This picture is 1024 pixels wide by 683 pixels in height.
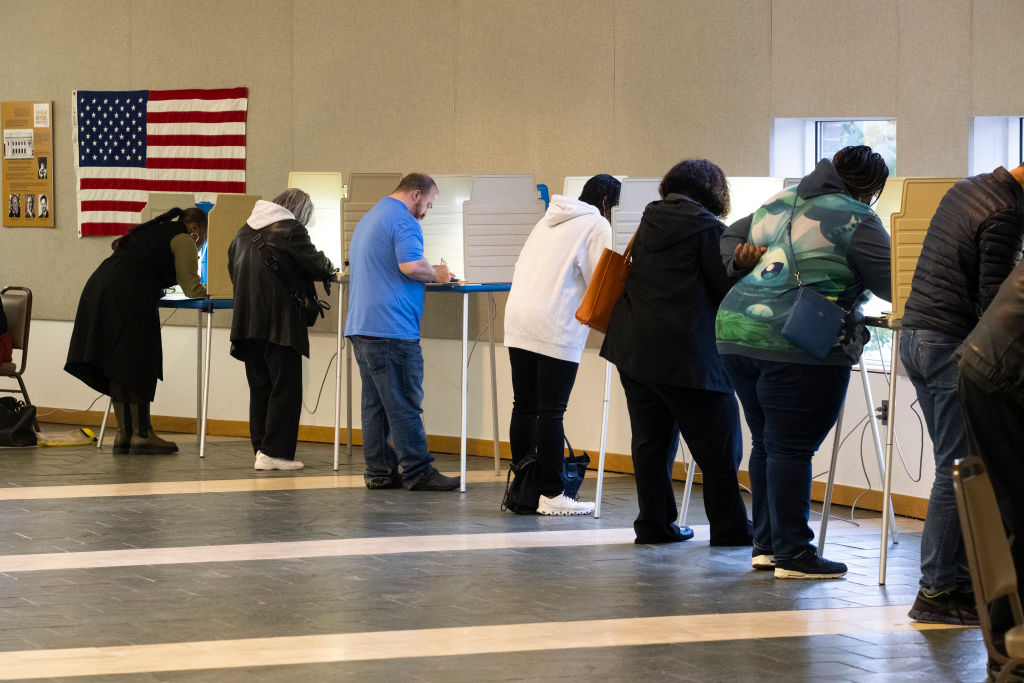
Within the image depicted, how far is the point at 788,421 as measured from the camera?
487 centimetres

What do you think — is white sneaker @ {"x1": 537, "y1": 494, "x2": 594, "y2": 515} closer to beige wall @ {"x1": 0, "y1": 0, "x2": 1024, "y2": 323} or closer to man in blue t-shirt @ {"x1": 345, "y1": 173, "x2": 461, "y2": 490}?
man in blue t-shirt @ {"x1": 345, "y1": 173, "x2": 461, "y2": 490}

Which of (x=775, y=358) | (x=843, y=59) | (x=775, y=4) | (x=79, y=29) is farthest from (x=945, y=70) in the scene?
(x=79, y=29)

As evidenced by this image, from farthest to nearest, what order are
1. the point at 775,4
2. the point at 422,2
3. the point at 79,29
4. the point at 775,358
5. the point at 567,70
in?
the point at 79,29, the point at 422,2, the point at 567,70, the point at 775,4, the point at 775,358

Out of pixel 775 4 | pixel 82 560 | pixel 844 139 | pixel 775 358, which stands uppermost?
pixel 775 4

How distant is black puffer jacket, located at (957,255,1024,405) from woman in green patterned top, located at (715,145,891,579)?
157cm

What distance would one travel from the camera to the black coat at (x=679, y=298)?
5.41 meters

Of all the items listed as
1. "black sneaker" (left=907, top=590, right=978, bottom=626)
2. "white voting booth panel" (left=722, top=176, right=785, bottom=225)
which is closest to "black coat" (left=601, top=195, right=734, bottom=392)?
"white voting booth panel" (left=722, top=176, right=785, bottom=225)

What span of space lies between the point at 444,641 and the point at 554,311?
2317 millimetres

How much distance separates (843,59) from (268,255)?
10.8ft

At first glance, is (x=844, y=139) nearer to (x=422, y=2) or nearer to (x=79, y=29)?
(x=422, y=2)

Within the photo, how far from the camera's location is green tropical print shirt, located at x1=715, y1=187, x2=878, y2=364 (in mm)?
4707

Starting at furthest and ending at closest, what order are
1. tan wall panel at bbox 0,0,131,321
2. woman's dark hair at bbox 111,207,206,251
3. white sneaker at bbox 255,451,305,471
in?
tan wall panel at bbox 0,0,131,321
woman's dark hair at bbox 111,207,206,251
white sneaker at bbox 255,451,305,471

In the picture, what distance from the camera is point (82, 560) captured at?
218 inches

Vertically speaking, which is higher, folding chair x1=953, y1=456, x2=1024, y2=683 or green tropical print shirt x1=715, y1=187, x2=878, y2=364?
green tropical print shirt x1=715, y1=187, x2=878, y2=364
